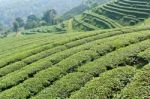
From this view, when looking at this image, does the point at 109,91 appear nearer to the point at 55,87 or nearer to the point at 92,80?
the point at 92,80

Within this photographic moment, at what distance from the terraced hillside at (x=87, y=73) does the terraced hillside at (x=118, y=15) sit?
6390cm

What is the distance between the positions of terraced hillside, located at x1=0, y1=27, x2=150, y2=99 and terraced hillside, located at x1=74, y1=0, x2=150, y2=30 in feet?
210

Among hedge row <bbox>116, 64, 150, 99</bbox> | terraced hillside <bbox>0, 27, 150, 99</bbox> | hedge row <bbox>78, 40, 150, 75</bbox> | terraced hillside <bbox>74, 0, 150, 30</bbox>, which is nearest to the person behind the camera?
hedge row <bbox>116, 64, 150, 99</bbox>

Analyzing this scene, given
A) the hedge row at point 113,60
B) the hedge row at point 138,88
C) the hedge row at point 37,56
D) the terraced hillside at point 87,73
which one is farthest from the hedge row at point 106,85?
the hedge row at point 37,56

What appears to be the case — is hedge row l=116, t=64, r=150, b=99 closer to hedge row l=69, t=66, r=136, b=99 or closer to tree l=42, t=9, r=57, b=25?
hedge row l=69, t=66, r=136, b=99

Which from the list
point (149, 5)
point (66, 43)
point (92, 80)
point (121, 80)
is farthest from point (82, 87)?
point (149, 5)

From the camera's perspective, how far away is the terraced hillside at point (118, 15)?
96.4 meters

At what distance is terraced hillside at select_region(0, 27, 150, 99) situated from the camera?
2192 cm

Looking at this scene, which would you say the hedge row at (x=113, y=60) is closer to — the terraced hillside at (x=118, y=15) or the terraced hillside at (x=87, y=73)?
the terraced hillside at (x=87, y=73)

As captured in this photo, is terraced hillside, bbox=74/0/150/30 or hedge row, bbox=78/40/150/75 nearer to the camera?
hedge row, bbox=78/40/150/75

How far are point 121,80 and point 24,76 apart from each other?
31.0 ft

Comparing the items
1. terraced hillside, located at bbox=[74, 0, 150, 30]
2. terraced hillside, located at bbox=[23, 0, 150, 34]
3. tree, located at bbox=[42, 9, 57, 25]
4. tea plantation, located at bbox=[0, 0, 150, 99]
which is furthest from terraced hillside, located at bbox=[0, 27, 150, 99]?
tree, located at bbox=[42, 9, 57, 25]

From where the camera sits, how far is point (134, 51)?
28.0 meters

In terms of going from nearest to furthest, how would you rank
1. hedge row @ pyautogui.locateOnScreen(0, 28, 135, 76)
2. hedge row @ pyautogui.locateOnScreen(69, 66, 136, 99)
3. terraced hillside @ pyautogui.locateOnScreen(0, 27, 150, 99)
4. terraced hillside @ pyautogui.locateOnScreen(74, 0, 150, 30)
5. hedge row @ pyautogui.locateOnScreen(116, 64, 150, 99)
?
hedge row @ pyautogui.locateOnScreen(116, 64, 150, 99) < hedge row @ pyautogui.locateOnScreen(69, 66, 136, 99) < terraced hillside @ pyautogui.locateOnScreen(0, 27, 150, 99) < hedge row @ pyautogui.locateOnScreen(0, 28, 135, 76) < terraced hillside @ pyautogui.locateOnScreen(74, 0, 150, 30)
